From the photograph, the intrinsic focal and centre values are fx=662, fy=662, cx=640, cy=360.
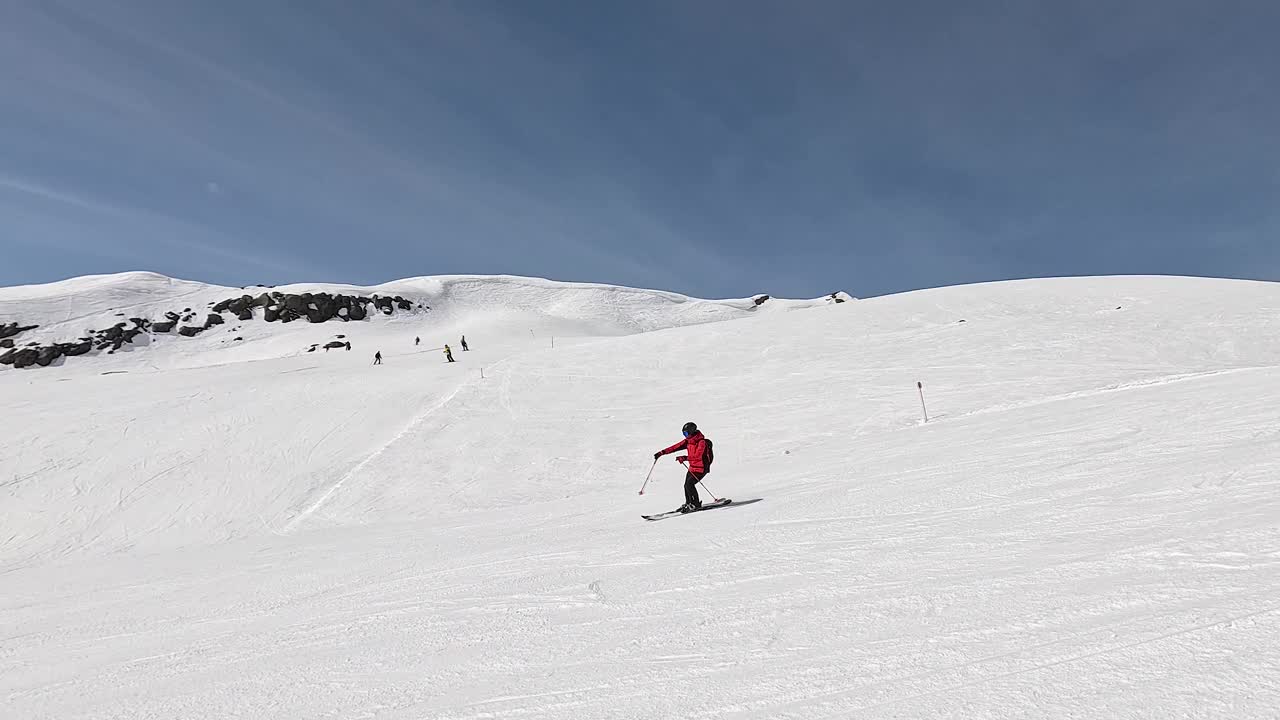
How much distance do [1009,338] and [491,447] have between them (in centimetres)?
2096

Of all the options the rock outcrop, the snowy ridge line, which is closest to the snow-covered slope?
the rock outcrop

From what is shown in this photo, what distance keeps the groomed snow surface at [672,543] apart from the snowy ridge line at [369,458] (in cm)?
19

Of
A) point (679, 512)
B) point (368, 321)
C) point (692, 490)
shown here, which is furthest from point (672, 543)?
point (368, 321)

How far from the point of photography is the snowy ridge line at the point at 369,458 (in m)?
14.5

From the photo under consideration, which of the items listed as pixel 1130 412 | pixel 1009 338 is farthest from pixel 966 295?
pixel 1130 412

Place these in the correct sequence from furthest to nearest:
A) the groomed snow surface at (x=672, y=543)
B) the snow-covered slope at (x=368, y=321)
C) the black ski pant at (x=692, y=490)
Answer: the snow-covered slope at (x=368, y=321)
the black ski pant at (x=692, y=490)
the groomed snow surface at (x=672, y=543)

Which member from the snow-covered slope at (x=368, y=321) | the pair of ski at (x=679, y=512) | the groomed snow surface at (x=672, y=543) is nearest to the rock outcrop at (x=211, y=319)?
the snow-covered slope at (x=368, y=321)

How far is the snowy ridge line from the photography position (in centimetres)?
1455

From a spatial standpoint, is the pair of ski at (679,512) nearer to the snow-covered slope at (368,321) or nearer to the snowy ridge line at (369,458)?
the snowy ridge line at (369,458)

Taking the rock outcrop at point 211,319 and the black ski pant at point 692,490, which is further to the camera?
the rock outcrop at point 211,319

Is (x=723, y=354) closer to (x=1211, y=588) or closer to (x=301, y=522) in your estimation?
(x=301, y=522)

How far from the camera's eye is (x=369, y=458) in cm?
1836

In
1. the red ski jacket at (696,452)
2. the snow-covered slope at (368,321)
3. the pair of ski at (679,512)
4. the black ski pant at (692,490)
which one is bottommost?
the pair of ski at (679,512)

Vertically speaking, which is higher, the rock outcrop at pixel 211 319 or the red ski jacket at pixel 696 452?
the rock outcrop at pixel 211 319
